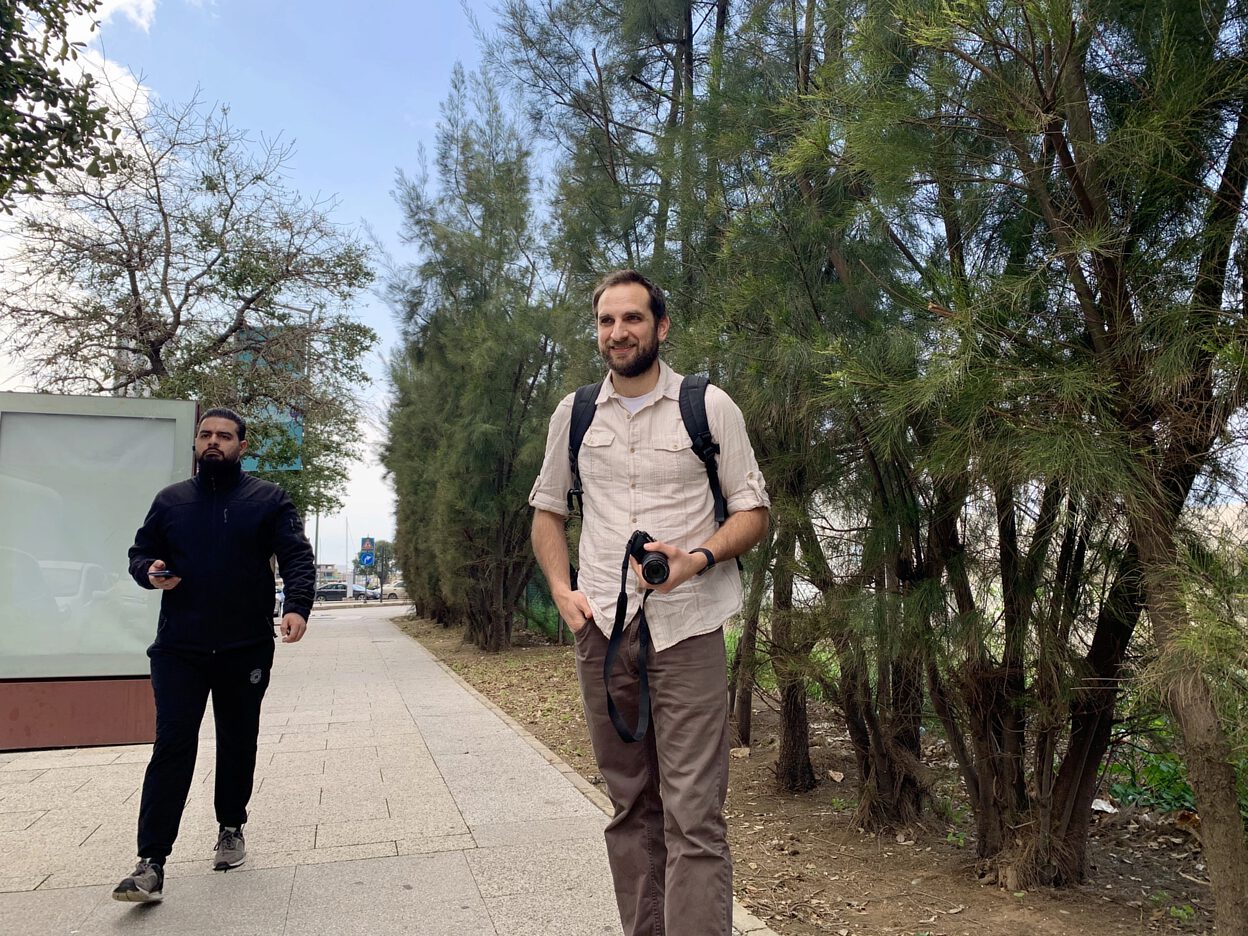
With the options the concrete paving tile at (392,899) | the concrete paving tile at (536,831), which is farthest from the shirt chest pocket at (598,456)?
the concrete paving tile at (536,831)

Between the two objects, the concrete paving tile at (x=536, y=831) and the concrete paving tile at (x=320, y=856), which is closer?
the concrete paving tile at (x=320, y=856)

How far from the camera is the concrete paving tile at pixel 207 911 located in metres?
3.55

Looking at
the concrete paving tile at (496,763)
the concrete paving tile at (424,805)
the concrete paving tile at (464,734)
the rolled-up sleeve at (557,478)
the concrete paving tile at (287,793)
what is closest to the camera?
the rolled-up sleeve at (557,478)

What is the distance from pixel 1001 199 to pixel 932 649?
1.83 metres

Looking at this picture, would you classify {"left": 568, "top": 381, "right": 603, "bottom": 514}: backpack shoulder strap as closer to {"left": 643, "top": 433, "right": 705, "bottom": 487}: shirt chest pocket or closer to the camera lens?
{"left": 643, "top": 433, "right": 705, "bottom": 487}: shirt chest pocket

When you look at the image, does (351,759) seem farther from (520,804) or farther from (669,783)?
(669,783)

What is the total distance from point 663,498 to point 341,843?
9.66 ft

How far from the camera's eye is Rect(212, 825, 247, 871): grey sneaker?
4.29 metres

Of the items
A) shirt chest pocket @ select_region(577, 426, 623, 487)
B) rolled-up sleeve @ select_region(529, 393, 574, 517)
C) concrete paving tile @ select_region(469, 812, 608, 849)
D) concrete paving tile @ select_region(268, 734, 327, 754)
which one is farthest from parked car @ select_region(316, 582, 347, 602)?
shirt chest pocket @ select_region(577, 426, 623, 487)

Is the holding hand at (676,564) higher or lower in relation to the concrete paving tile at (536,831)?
higher

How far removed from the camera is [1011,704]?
4.23 metres

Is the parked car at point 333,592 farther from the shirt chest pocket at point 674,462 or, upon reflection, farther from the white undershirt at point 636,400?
the shirt chest pocket at point 674,462

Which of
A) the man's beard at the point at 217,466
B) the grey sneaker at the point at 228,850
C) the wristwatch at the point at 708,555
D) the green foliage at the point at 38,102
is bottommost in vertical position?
the grey sneaker at the point at 228,850

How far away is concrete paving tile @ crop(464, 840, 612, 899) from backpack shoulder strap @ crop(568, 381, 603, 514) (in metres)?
1.89
